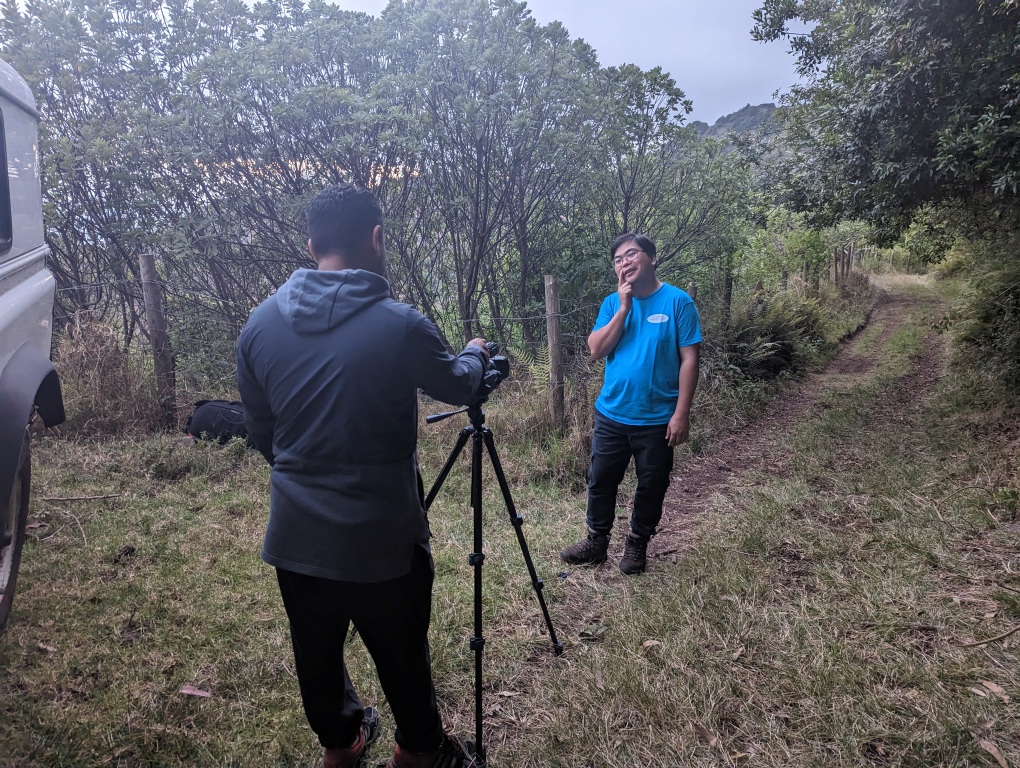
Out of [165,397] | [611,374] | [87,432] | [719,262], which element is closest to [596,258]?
[719,262]

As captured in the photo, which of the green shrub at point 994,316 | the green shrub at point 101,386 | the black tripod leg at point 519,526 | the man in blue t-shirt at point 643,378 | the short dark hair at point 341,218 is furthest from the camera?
the green shrub at point 994,316

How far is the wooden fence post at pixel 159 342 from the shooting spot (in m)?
5.78

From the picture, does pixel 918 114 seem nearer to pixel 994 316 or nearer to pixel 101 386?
pixel 994 316

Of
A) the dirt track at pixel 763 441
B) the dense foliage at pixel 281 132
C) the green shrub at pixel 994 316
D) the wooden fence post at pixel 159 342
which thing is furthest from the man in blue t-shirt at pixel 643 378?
the wooden fence post at pixel 159 342

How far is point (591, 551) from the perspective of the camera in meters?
3.63

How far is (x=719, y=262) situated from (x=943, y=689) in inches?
298

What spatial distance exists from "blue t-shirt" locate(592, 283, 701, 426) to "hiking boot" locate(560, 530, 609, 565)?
2.59 ft

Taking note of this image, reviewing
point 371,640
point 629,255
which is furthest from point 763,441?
point 371,640

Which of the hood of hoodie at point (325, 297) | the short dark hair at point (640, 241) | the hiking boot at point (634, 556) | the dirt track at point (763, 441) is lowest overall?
the dirt track at point (763, 441)

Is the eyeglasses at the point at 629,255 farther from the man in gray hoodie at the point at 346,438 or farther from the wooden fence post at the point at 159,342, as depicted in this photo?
the wooden fence post at the point at 159,342

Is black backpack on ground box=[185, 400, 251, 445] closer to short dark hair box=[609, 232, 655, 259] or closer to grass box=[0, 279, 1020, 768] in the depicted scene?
grass box=[0, 279, 1020, 768]

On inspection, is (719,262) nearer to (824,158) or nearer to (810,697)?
(824,158)

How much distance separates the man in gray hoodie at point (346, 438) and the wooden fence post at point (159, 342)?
15.7 ft

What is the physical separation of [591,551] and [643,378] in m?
1.15
